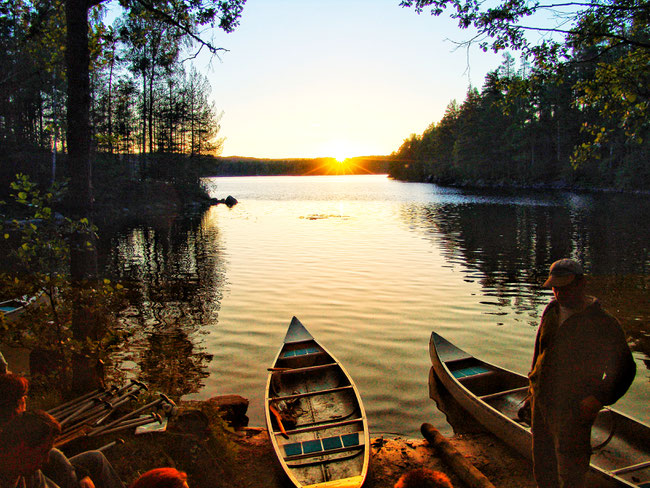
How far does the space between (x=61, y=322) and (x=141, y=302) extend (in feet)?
31.0

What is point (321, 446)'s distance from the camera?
590 centimetres

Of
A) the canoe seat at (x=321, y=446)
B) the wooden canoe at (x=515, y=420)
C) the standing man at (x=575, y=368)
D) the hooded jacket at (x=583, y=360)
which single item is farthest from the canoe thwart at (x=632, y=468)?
the canoe seat at (x=321, y=446)

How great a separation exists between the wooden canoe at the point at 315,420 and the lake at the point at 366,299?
91 cm

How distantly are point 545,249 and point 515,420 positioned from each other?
69.0 ft

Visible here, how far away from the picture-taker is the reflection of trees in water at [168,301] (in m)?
10.1

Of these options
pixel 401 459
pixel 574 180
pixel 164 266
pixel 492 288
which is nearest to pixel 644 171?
pixel 574 180

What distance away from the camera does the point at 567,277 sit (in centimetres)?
405

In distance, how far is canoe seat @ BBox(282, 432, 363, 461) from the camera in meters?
5.73

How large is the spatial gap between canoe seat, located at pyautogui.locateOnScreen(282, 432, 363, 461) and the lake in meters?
1.85

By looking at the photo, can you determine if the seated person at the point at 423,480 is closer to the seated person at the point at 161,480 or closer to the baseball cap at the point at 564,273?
the seated person at the point at 161,480

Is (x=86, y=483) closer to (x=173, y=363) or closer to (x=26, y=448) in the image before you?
(x=26, y=448)

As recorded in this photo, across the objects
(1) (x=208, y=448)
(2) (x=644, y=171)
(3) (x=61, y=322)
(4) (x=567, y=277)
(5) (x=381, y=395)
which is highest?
(2) (x=644, y=171)

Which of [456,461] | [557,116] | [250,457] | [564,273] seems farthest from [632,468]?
[557,116]

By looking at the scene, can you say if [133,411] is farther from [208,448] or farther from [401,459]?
[401,459]
